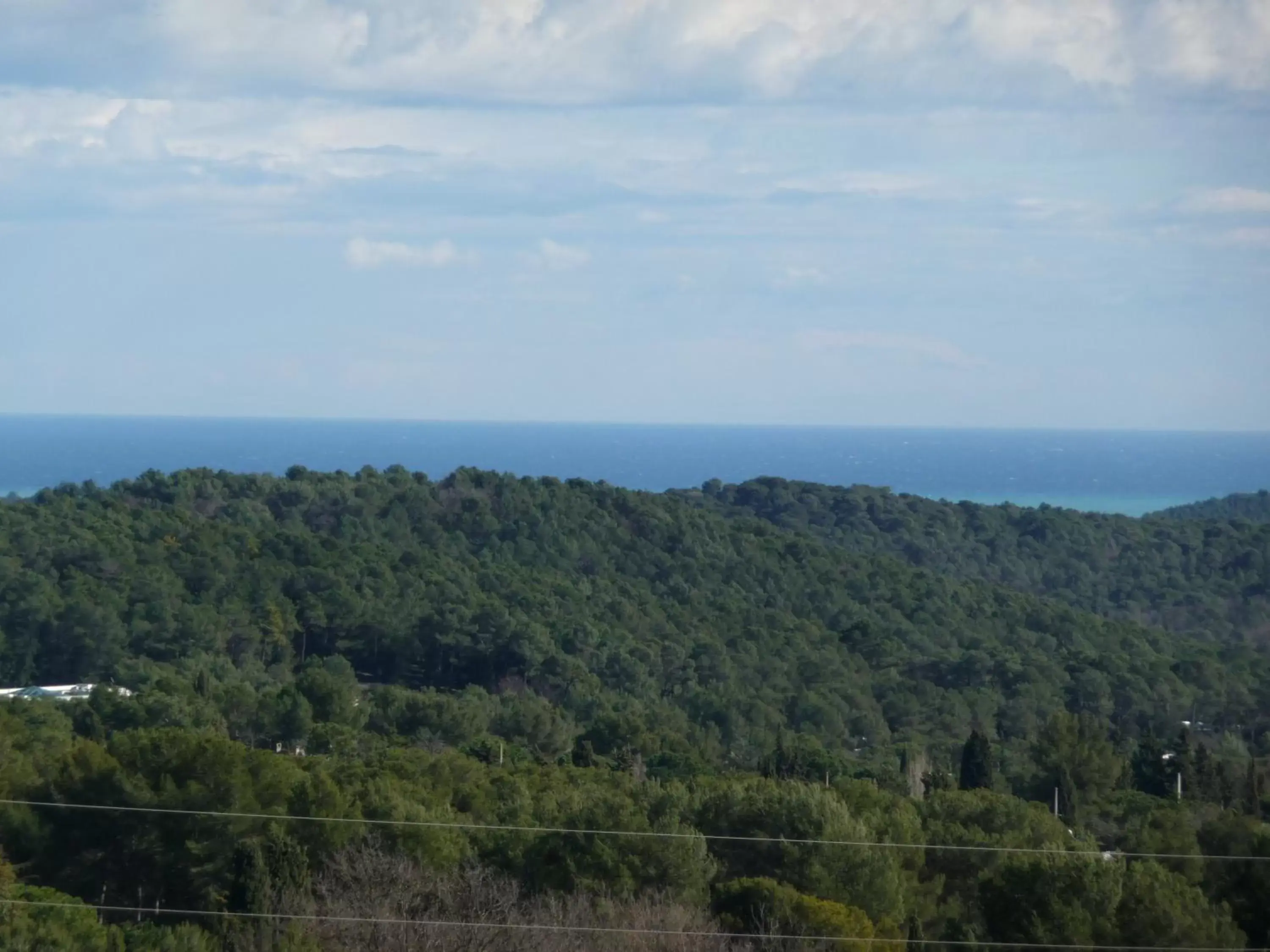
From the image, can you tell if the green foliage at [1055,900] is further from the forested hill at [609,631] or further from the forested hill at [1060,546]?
the forested hill at [1060,546]

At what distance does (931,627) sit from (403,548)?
12.8 meters

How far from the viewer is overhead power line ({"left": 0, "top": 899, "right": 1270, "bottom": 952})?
883 cm

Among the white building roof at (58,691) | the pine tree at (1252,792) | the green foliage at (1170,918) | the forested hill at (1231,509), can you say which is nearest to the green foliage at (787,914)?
the green foliage at (1170,918)

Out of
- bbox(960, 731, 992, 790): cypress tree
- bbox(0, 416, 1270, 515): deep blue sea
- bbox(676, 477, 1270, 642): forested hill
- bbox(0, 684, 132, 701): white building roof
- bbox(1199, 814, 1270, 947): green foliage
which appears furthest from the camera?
bbox(0, 416, 1270, 515): deep blue sea

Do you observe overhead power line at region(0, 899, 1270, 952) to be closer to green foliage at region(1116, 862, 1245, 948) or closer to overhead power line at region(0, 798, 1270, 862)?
green foliage at region(1116, 862, 1245, 948)

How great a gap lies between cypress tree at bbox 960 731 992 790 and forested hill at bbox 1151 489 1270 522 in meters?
39.0

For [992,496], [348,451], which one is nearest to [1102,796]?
[992,496]

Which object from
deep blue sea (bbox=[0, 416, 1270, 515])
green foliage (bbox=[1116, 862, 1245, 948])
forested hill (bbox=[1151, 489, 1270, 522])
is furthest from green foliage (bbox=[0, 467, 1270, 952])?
forested hill (bbox=[1151, 489, 1270, 522])

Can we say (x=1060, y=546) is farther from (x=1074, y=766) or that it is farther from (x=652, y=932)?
(x=652, y=932)

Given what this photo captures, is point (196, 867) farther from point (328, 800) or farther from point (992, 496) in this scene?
point (992, 496)

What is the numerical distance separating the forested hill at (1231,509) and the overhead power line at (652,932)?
163 feet

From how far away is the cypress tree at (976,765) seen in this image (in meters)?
19.3

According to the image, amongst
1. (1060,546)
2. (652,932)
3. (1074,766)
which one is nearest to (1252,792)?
(1074,766)

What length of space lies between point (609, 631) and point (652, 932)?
2331 cm
